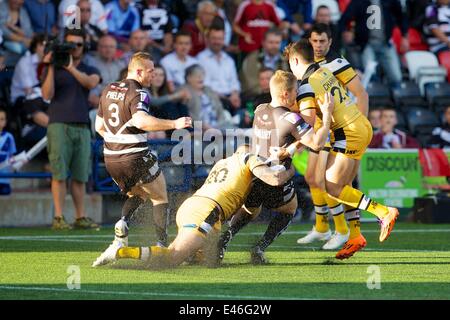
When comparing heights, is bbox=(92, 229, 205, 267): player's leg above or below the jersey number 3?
below

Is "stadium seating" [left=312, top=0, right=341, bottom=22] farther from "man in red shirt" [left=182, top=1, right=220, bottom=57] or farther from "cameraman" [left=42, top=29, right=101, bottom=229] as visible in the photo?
"cameraman" [left=42, top=29, right=101, bottom=229]

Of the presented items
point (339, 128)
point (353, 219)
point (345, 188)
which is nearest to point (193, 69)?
point (339, 128)

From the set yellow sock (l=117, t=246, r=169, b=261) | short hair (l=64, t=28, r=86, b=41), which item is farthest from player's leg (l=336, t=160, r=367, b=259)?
short hair (l=64, t=28, r=86, b=41)

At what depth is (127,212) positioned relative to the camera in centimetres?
1218

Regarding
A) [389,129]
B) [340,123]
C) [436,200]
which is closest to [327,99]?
[340,123]

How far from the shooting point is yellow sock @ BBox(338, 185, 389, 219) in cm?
1223

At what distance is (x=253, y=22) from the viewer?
21.1 metres

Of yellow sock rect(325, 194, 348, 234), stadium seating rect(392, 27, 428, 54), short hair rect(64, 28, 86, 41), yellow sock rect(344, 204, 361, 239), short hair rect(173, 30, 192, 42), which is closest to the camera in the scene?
yellow sock rect(344, 204, 361, 239)

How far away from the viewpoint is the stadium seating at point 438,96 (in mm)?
22312

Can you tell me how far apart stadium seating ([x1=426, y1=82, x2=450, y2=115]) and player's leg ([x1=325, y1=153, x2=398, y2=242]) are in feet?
31.8

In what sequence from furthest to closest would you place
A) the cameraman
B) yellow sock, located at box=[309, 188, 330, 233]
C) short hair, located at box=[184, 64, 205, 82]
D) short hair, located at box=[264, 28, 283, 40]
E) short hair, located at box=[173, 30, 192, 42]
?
short hair, located at box=[264, 28, 283, 40] → short hair, located at box=[173, 30, 192, 42] → short hair, located at box=[184, 64, 205, 82] → the cameraman → yellow sock, located at box=[309, 188, 330, 233]

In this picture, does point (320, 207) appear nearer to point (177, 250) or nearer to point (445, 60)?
point (177, 250)

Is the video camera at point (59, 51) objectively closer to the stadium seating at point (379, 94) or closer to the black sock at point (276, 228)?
the black sock at point (276, 228)
